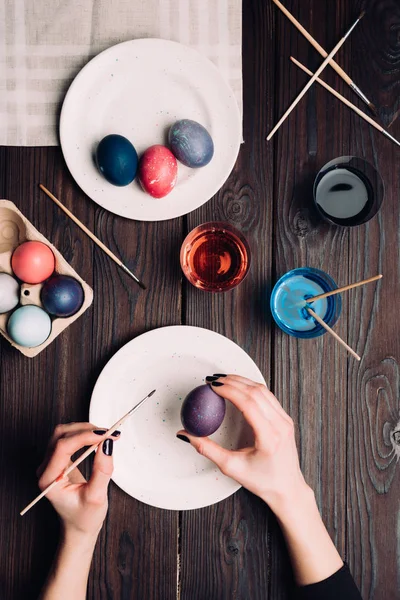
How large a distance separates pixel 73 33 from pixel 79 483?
32.2 inches

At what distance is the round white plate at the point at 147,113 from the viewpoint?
3.51ft

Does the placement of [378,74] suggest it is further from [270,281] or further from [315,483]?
[315,483]

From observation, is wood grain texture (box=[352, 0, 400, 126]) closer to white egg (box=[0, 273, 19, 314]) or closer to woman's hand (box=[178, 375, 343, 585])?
woman's hand (box=[178, 375, 343, 585])

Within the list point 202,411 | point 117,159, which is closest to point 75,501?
point 202,411

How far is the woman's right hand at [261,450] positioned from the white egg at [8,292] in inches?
14.4

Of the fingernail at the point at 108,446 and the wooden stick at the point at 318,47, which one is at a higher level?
the wooden stick at the point at 318,47

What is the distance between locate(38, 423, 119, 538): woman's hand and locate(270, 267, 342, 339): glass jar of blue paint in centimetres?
37

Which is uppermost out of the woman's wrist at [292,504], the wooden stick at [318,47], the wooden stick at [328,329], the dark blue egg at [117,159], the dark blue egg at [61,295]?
the wooden stick at [318,47]

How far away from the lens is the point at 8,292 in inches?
39.6

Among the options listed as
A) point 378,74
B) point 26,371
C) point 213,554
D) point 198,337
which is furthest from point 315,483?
point 378,74

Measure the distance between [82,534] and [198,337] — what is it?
0.40 metres

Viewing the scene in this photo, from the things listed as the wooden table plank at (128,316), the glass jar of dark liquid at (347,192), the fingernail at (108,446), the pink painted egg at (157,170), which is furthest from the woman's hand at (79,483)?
the glass jar of dark liquid at (347,192)

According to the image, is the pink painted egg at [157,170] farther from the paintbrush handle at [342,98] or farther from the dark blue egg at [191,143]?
the paintbrush handle at [342,98]

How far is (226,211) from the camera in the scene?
1.11 meters
